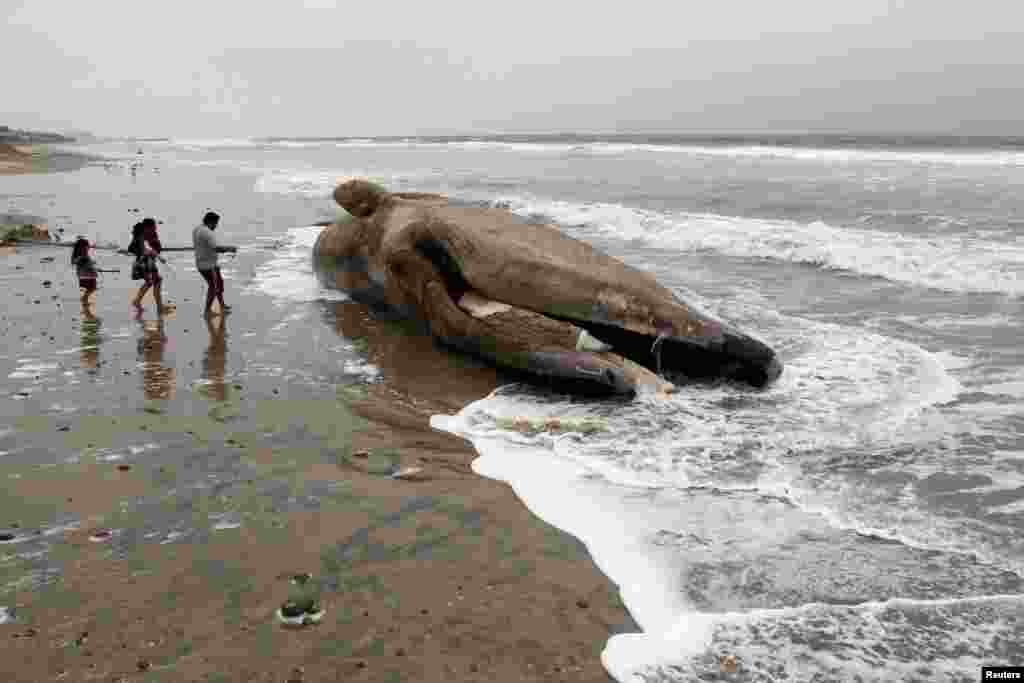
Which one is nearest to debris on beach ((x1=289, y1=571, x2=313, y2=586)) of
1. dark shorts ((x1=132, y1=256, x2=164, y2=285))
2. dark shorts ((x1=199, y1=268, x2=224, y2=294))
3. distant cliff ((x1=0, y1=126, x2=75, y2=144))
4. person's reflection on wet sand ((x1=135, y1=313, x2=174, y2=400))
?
person's reflection on wet sand ((x1=135, y1=313, x2=174, y2=400))

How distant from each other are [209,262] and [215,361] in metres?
2.56

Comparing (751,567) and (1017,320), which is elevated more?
(1017,320)

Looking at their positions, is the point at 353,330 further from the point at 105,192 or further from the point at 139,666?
the point at 105,192

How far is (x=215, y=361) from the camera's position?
7.63 m

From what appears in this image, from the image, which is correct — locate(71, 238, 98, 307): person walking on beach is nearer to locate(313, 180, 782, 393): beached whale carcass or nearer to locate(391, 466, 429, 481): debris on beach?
locate(313, 180, 782, 393): beached whale carcass

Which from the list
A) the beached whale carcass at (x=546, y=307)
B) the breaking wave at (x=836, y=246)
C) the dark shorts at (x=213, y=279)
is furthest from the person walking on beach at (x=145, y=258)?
the breaking wave at (x=836, y=246)

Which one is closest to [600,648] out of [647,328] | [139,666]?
[139,666]

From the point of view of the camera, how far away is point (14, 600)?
11.8ft

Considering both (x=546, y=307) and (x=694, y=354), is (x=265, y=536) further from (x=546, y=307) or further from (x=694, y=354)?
(x=694, y=354)

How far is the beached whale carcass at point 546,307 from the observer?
661 cm

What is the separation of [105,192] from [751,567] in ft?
90.8

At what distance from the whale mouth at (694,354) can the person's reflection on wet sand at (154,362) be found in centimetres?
338

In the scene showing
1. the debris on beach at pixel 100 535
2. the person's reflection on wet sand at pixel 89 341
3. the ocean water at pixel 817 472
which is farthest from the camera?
the person's reflection on wet sand at pixel 89 341

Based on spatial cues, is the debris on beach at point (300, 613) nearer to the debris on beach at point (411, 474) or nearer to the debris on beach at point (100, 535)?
the debris on beach at point (100, 535)
